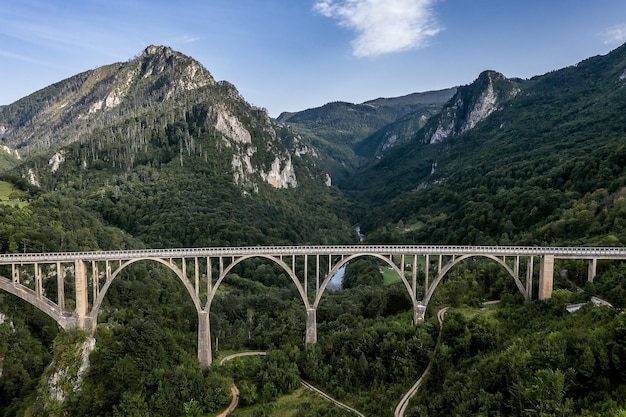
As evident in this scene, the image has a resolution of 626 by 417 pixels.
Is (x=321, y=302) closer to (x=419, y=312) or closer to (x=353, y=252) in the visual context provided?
(x=353, y=252)

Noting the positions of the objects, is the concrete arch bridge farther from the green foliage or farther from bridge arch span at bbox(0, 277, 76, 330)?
the green foliage

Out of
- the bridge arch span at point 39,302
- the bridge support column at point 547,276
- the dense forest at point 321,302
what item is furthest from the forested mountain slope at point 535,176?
the bridge arch span at point 39,302

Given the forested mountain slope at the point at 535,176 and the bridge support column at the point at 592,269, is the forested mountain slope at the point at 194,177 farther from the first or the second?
the bridge support column at the point at 592,269

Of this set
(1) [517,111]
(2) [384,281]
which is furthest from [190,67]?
(2) [384,281]

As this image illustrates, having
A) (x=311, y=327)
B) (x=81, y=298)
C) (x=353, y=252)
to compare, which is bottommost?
(x=311, y=327)

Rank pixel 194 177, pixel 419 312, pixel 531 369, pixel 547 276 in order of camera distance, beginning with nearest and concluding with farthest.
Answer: pixel 531 369 → pixel 547 276 → pixel 419 312 → pixel 194 177

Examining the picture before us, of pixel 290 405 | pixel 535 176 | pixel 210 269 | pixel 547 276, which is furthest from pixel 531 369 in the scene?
pixel 535 176
